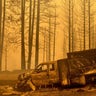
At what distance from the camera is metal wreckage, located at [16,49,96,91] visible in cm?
1582

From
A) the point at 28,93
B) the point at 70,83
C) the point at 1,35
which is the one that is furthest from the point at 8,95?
the point at 1,35

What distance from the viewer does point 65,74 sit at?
625 inches

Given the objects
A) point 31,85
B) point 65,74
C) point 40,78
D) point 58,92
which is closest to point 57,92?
point 58,92

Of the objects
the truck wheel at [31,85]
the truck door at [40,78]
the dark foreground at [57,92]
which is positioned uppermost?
the truck door at [40,78]

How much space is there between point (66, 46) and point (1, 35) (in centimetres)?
3144

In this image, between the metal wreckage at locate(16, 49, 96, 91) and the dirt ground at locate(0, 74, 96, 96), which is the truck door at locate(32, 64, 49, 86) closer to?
the metal wreckage at locate(16, 49, 96, 91)

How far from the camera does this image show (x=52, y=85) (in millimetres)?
16172

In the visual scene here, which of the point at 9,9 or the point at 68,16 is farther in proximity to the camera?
the point at 68,16

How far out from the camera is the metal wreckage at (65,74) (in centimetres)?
1582

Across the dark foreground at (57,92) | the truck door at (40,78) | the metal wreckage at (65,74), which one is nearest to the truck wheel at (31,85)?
the metal wreckage at (65,74)

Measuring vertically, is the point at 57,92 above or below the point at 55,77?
below

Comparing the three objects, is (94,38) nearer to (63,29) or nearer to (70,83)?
(63,29)

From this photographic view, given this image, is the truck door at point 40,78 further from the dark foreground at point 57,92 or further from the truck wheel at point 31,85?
the dark foreground at point 57,92

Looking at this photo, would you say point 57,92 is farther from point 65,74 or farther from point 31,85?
point 31,85
